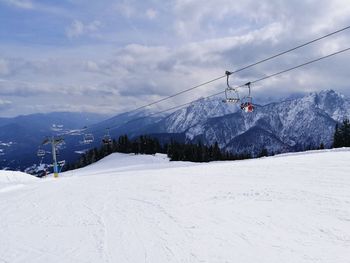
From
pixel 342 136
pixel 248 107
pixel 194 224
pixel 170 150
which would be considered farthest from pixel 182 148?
pixel 194 224

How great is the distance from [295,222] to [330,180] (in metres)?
7.81

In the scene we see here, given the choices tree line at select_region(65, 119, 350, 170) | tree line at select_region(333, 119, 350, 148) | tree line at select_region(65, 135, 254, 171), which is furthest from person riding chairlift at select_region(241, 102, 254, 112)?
tree line at select_region(65, 135, 254, 171)

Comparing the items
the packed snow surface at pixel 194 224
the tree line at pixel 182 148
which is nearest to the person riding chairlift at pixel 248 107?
the packed snow surface at pixel 194 224

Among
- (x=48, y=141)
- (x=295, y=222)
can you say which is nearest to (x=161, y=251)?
(x=295, y=222)

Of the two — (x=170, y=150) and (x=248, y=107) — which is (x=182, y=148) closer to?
(x=170, y=150)

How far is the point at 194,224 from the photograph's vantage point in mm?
12031

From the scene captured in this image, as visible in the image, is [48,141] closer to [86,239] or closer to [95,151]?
[86,239]

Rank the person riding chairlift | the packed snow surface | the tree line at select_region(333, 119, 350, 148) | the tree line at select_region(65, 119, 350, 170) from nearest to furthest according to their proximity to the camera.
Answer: the packed snow surface → the person riding chairlift → the tree line at select_region(333, 119, 350, 148) → the tree line at select_region(65, 119, 350, 170)

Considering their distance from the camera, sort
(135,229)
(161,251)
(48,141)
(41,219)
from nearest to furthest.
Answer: (161,251) → (135,229) → (41,219) → (48,141)

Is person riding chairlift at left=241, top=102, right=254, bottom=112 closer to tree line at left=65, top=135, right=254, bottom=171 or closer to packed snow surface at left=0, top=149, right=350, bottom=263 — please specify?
packed snow surface at left=0, top=149, right=350, bottom=263

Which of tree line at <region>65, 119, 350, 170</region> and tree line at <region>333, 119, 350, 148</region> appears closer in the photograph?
tree line at <region>333, 119, 350, 148</region>

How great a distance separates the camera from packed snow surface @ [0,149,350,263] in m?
9.16

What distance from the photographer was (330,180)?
18078 millimetres

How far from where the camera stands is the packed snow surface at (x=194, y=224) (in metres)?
9.16
